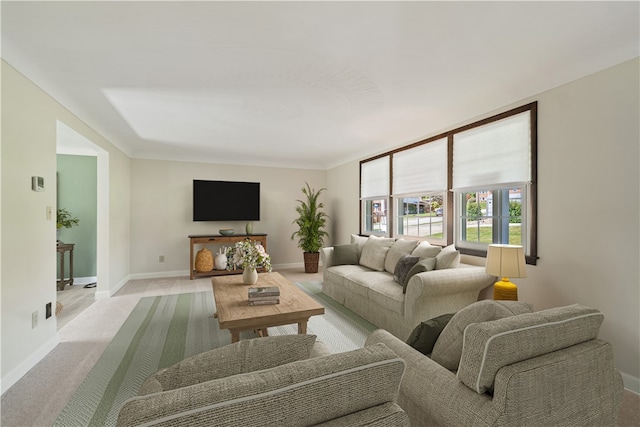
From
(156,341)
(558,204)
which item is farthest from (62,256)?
(558,204)

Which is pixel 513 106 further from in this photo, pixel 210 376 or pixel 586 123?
pixel 210 376

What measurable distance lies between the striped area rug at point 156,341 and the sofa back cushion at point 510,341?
1814 millimetres

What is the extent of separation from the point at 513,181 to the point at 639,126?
39.5 inches

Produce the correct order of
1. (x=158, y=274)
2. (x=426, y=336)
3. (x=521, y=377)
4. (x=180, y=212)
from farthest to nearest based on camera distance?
(x=180, y=212), (x=158, y=274), (x=426, y=336), (x=521, y=377)

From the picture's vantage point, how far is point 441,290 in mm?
2854

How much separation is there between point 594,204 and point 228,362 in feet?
9.49

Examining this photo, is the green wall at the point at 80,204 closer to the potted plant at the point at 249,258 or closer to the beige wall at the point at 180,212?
the beige wall at the point at 180,212

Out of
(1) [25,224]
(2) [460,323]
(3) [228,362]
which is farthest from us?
(1) [25,224]

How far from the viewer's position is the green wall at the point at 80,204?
Answer: 5.33m

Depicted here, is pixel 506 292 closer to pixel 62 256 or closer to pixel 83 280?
pixel 62 256

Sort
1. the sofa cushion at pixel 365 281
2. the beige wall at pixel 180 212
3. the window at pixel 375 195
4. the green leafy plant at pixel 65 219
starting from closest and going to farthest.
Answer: the sofa cushion at pixel 365 281, the green leafy plant at pixel 65 219, the window at pixel 375 195, the beige wall at pixel 180 212

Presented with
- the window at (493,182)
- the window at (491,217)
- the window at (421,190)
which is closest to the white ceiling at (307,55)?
the window at (493,182)

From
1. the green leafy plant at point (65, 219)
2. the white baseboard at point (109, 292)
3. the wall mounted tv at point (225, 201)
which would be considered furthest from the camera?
the wall mounted tv at point (225, 201)

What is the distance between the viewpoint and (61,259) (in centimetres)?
→ 485
